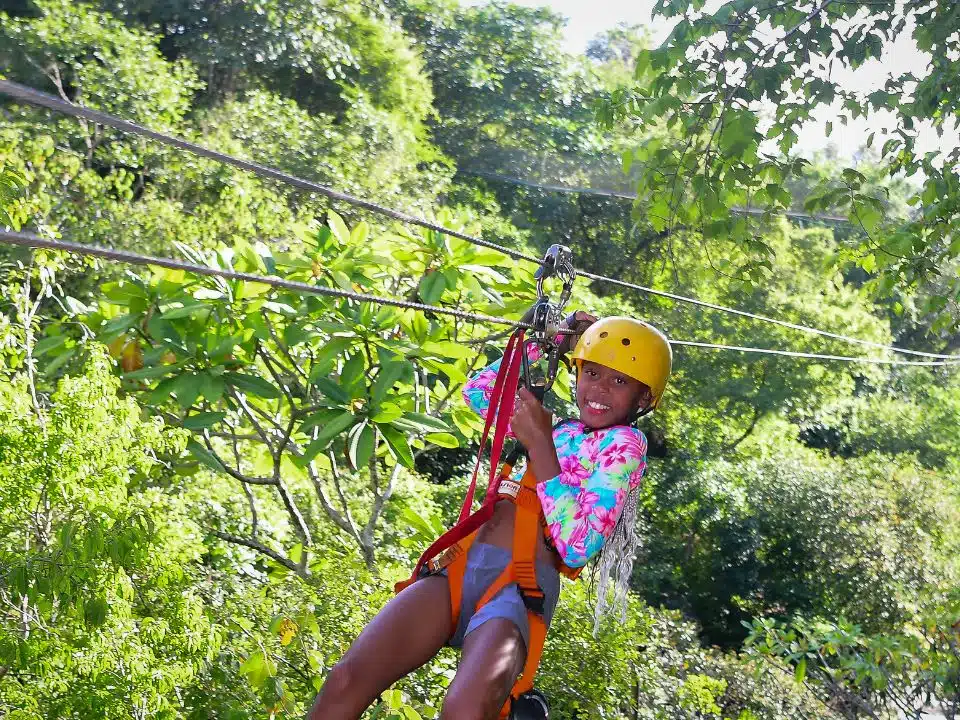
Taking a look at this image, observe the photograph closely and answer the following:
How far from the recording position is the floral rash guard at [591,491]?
2439 mm

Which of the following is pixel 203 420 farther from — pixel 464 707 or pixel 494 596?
pixel 464 707

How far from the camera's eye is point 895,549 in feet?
36.2

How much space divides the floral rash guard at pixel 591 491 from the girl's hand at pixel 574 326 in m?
0.40

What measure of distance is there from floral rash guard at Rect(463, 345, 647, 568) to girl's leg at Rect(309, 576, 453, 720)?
307 millimetres

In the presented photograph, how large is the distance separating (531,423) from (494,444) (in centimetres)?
11

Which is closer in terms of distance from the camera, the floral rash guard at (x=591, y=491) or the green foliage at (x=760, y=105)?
the floral rash guard at (x=591, y=491)

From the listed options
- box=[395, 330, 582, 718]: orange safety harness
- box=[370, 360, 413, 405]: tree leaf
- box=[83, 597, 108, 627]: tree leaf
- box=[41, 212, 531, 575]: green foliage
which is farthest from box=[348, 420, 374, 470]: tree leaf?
box=[395, 330, 582, 718]: orange safety harness

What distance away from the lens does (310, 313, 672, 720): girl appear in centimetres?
235

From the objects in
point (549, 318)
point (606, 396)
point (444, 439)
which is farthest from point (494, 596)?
point (444, 439)

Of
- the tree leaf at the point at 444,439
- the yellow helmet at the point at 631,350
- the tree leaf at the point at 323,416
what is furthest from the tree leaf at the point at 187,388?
the yellow helmet at the point at 631,350

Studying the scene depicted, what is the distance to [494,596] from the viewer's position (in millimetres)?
2463

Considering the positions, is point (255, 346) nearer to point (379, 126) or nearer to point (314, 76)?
point (379, 126)

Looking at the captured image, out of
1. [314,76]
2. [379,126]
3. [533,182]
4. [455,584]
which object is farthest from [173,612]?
[533,182]

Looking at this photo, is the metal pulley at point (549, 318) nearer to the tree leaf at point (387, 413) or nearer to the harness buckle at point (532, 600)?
the harness buckle at point (532, 600)
